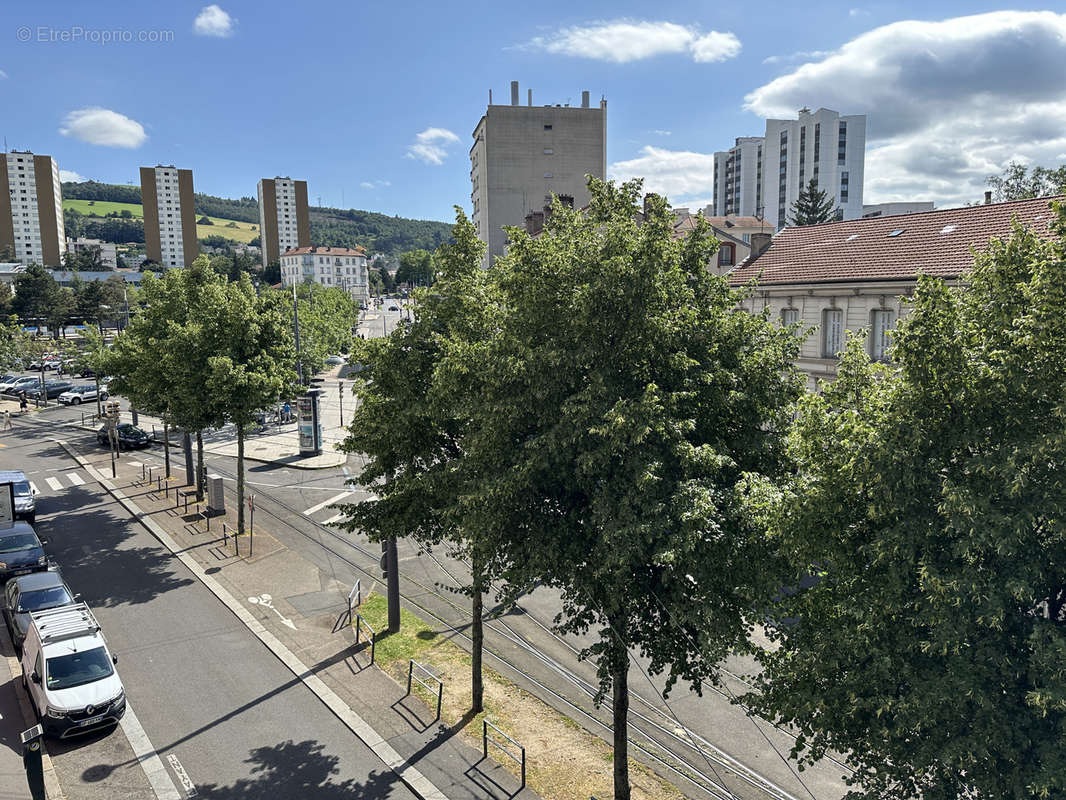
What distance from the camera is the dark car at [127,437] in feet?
130

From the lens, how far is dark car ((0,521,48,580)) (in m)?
19.9

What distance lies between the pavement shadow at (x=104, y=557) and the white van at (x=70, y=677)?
448cm

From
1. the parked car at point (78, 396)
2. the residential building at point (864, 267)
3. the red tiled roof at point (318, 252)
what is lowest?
the parked car at point (78, 396)

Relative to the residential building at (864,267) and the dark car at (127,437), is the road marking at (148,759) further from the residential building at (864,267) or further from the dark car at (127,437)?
the dark car at (127,437)

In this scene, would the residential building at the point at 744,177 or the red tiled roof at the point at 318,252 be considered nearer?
the residential building at the point at 744,177

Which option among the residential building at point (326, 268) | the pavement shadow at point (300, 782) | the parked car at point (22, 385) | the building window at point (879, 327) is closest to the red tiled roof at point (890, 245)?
the building window at point (879, 327)

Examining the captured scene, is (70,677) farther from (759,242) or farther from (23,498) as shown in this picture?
(759,242)

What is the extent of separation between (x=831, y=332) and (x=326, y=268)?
16786 centimetres

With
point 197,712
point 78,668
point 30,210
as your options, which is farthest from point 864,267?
point 30,210

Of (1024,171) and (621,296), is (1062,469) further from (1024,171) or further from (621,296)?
(1024,171)

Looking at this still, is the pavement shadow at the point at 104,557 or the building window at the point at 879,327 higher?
the building window at the point at 879,327

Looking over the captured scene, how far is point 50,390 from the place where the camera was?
58.1 m

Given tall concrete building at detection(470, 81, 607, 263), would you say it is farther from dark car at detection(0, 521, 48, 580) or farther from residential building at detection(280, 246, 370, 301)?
residential building at detection(280, 246, 370, 301)

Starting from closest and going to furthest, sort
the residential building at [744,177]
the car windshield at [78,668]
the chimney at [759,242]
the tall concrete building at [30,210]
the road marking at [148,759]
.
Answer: the road marking at [148,759], the car windshield at [78,668], the chimney at [759,242], the tall concrete building at [30,210], the residential building at [744,177]
